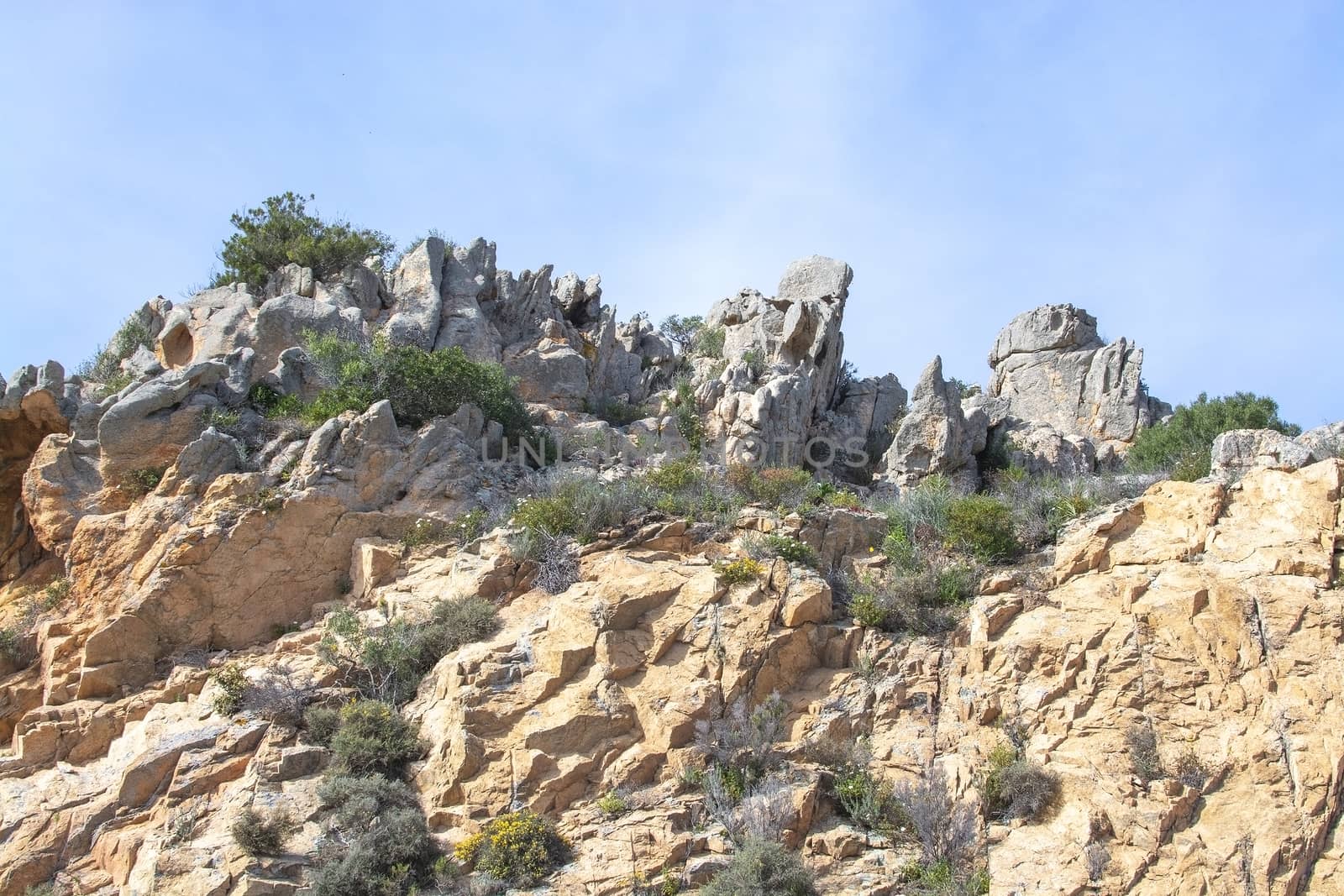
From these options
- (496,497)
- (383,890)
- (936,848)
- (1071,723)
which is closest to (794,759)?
(936,848)

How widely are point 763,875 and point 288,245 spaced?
60.3ft

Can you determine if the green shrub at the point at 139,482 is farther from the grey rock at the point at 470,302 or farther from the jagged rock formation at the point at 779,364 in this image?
the jagged rock formation at the point at 779,364

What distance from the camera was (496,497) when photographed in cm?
1802

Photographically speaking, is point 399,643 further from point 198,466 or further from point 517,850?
point 198,466

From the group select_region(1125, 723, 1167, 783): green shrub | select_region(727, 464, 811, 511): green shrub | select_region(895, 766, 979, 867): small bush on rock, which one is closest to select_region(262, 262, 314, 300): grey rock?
select_region(727, 464, 811, 511): green shrub

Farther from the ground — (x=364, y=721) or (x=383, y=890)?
(x=364, y=721)

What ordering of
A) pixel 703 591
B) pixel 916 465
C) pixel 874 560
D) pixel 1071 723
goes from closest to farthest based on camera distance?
1. pixel 1071 723
2. pixel 703 591
3. pixel 874 560
4. pixel 916 465

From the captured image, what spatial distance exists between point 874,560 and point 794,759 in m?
4.10

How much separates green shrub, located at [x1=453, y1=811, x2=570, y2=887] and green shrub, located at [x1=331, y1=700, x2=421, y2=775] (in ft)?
5.19

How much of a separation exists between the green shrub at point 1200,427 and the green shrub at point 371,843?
49.1ft

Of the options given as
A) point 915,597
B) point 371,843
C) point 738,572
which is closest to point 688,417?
point 738,572

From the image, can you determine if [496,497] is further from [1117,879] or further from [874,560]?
[1117,879]

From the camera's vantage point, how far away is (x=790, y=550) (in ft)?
51.6

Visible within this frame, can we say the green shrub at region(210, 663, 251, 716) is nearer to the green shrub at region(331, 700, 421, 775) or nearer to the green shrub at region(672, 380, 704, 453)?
the green shrub at region(331, 700, 421, 775)
